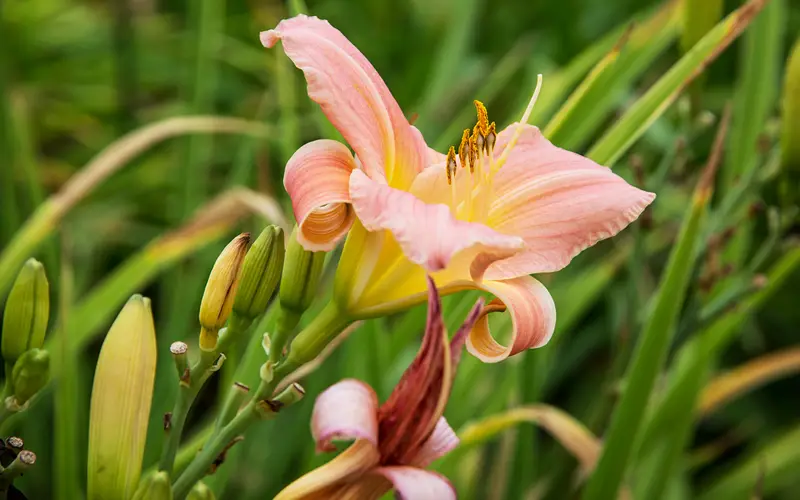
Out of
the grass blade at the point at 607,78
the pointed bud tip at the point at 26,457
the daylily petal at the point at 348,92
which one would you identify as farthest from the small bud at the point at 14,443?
the grass blade at the point at 607,78

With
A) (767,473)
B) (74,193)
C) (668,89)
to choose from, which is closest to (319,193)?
(668,89)

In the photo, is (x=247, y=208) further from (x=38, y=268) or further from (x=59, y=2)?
(x=59, y=2)

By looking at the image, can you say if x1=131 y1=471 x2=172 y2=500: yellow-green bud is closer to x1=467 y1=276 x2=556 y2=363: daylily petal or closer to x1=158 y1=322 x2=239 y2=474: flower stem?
x1=158 y1=322 x2=239 y2=474: flower stem

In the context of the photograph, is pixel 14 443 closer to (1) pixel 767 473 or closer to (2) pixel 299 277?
(2) pixel 299 277

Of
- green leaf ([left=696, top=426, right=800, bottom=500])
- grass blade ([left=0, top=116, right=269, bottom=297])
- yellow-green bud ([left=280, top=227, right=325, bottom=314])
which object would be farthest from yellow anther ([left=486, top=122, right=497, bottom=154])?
green leaf ([left=696, top=426, right=800, bottom=500])

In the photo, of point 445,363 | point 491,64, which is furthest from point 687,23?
point 491,64

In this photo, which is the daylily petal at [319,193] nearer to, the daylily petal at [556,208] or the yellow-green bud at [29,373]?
the daylily petal at [556,208]
